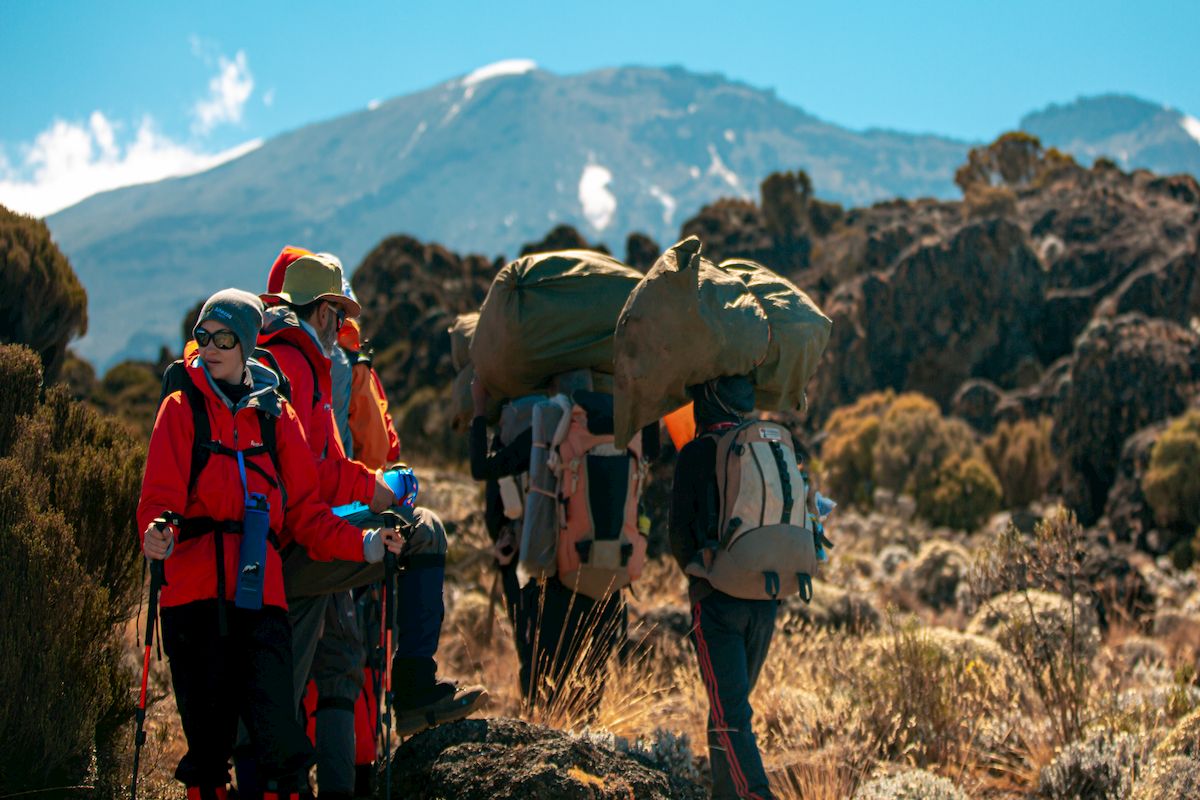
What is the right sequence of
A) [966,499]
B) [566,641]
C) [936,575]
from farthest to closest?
[966,499], [936,575], [566,641]

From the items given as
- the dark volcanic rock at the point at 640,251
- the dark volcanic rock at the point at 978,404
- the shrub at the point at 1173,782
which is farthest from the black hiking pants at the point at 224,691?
the dark volcanic rock at the point at 640,251

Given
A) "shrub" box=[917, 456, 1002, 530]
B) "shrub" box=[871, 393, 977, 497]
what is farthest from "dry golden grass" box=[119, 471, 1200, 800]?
"shrub" box=[871, 393, 977, 497]

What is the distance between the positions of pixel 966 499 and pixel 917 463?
1.70 meters

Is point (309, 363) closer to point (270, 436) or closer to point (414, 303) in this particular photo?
point (270, 436)

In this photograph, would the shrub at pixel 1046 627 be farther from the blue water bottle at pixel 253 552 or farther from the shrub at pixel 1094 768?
the blue water bottle at pixel 253 552

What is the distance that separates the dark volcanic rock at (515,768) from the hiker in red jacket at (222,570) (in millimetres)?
470

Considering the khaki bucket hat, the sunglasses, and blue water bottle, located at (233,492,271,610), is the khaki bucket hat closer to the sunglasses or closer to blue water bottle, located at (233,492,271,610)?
the sunglasses

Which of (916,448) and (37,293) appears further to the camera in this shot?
(916,448)

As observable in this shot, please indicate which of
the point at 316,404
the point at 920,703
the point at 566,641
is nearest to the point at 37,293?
the point at 316,404

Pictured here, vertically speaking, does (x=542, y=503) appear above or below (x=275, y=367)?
below

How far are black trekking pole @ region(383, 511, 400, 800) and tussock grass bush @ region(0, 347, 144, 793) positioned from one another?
884 millimetres

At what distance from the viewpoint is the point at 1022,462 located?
1822 centimetres

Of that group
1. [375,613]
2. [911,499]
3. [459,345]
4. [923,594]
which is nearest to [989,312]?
[911,499]

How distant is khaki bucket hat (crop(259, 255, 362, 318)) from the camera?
3.91 metres
